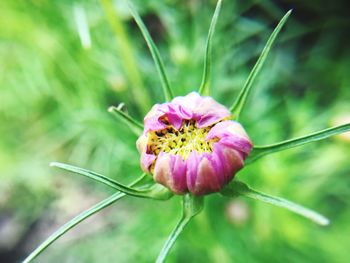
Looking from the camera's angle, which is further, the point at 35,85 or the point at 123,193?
the point at 35,85

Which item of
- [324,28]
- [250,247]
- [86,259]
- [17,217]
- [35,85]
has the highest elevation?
[35,85]

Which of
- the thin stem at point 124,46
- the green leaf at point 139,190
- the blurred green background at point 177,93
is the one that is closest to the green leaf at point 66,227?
the green leaf at point 139,190

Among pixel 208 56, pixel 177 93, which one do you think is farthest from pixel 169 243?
pixel 177 93

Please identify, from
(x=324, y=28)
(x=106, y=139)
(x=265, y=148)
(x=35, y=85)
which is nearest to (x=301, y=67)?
(x=324, y=28)

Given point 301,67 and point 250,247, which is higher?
point 301,67

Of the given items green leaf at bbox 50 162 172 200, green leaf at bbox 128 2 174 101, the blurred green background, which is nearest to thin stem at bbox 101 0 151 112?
the blurred green background

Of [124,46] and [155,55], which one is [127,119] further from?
[124,46]

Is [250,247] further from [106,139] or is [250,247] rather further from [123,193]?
[123,193]

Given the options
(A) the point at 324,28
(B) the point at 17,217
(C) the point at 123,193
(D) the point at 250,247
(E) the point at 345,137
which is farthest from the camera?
(B) the point at 17,217

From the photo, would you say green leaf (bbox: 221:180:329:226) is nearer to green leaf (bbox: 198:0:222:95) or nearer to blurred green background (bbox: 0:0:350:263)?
green leaf (bbox: 198:0:222:95)
